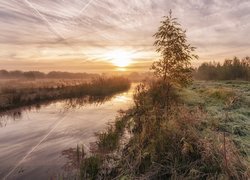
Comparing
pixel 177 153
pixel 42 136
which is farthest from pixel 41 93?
pixel 177 153

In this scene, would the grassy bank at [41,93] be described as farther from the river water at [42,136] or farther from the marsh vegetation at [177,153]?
the marsh vegetation at [177,153]

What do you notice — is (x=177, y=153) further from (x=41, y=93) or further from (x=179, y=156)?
(x=41, y=93)

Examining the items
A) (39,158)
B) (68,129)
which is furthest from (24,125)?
(39,158)

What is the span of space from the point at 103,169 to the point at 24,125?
769 centimetres

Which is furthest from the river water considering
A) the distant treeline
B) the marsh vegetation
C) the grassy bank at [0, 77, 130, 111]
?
the distant treeline

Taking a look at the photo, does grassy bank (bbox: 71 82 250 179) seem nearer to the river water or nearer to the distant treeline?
the river water

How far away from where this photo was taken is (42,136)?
10.5 m

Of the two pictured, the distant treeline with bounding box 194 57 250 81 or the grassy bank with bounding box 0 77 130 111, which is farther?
the distant treeline with bounding box 194 57 250 81

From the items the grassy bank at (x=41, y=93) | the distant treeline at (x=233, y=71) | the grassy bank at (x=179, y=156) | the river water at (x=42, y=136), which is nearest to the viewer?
the grassy bank at (x=179, y=156)

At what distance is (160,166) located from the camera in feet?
17.9

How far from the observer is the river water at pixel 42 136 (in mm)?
7129

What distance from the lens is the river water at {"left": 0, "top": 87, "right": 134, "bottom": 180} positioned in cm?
713

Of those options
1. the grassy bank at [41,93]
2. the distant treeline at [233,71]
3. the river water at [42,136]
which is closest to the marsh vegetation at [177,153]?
the river water at [42,136]

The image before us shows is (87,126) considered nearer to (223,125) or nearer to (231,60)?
(223,125)
